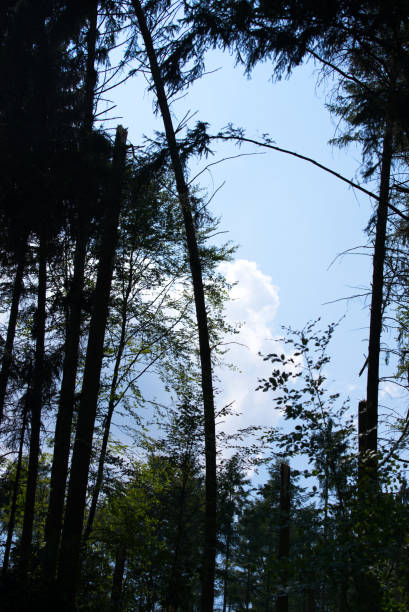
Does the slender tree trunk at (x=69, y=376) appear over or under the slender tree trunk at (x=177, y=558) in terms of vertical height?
over

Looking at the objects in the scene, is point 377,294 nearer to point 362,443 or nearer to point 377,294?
point 377,294

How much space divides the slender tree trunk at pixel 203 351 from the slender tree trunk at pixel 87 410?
1105mm

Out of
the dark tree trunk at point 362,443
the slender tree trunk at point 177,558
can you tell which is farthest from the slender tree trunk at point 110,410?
the dark tree trunk at point 362,443

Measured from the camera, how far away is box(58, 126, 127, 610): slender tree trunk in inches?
A: 270

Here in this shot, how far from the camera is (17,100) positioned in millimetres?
9727

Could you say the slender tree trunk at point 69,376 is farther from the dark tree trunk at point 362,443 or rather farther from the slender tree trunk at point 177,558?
the dark tree trunk at point 362,443

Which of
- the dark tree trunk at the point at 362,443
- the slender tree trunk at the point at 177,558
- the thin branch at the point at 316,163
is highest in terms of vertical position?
the thin branch at the point at 316,163

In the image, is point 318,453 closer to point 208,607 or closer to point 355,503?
point 355,503

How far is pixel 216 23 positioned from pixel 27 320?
28.1ft

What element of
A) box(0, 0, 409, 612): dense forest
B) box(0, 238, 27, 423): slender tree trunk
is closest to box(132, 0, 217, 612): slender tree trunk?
box(0, 0, 409, 612): dense forest

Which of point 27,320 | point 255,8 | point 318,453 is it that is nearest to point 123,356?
point 27,320

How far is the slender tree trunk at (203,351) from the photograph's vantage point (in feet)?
22.7

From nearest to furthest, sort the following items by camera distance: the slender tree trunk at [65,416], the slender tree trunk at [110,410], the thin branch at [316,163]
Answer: the thin branch at [316,163] < the slender tree trunk at [65,416] < the slender tree trunk at [110,410]

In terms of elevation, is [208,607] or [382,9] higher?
[382,9]
